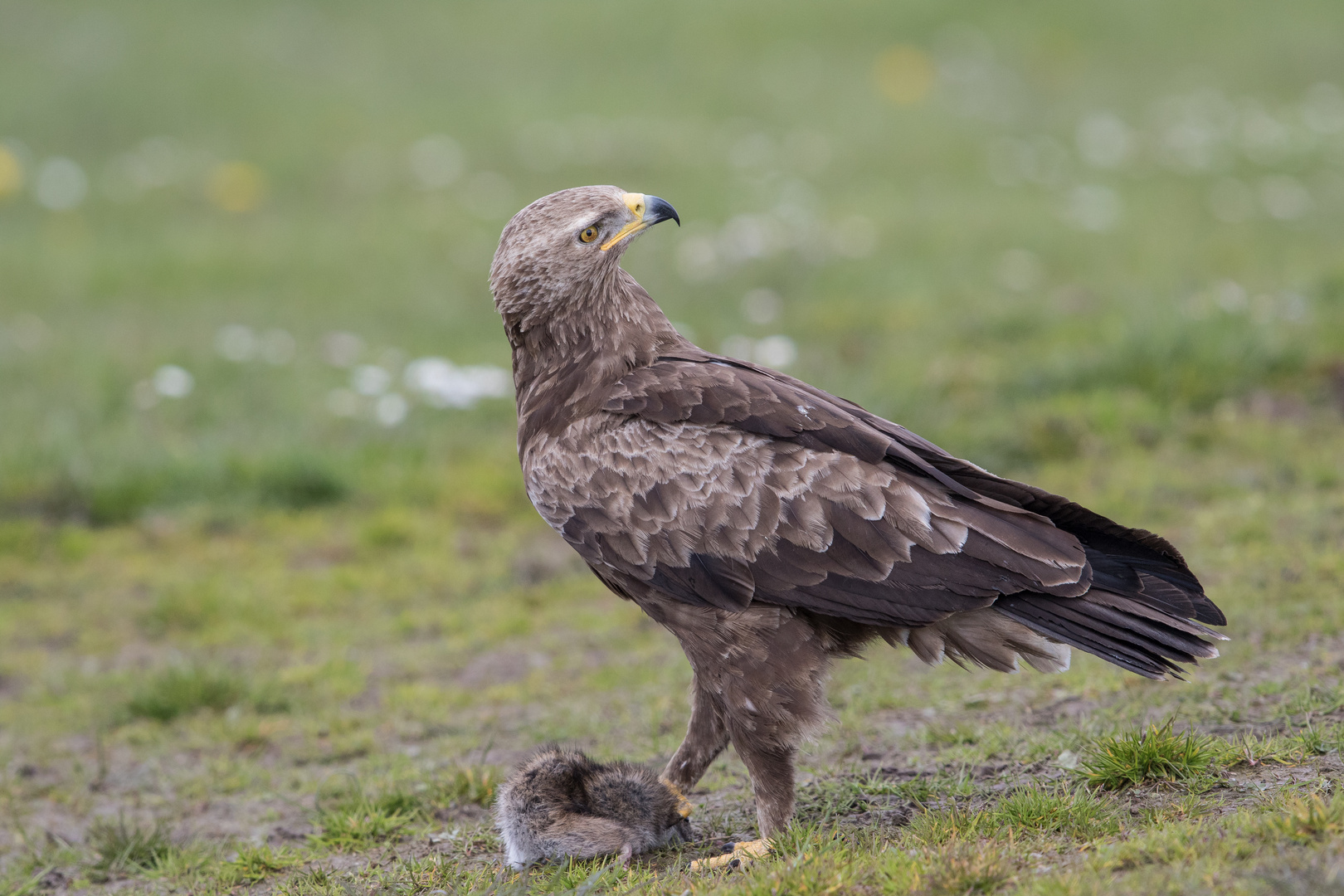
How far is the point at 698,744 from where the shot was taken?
494 centimetres

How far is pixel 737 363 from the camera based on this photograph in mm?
5027

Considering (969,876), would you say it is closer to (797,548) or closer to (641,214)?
(797,548)

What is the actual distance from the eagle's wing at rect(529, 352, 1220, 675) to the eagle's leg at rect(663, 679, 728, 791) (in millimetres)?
572

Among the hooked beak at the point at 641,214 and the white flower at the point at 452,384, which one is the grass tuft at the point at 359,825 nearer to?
the hooked beak at the point at 641,214

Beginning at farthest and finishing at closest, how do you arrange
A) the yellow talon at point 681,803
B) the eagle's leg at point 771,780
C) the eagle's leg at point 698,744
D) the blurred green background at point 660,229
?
the blurred green background at point 660,229 < the eagle's leg at point 698,744 < the yellow talon at point 681,803 < the eagle's leg at point 771,780

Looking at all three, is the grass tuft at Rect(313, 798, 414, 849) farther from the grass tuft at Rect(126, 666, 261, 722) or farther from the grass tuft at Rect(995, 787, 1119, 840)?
the grass tuft at Rect(995, 787, 1119, 840)

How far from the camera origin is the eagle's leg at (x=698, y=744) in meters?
4.88

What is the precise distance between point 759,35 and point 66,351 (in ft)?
43.5

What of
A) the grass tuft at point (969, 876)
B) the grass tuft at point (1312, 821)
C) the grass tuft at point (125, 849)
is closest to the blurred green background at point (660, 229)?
the grass tuft at point (125, 849)

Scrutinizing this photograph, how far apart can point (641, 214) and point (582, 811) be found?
224cm

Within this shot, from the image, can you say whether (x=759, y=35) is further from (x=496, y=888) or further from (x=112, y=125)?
(x=496, y=888)

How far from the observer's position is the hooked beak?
4.99 metres

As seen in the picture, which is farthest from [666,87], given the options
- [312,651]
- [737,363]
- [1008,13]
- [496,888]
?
[496,888]

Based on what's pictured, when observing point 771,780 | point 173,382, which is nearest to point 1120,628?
point 771,780
